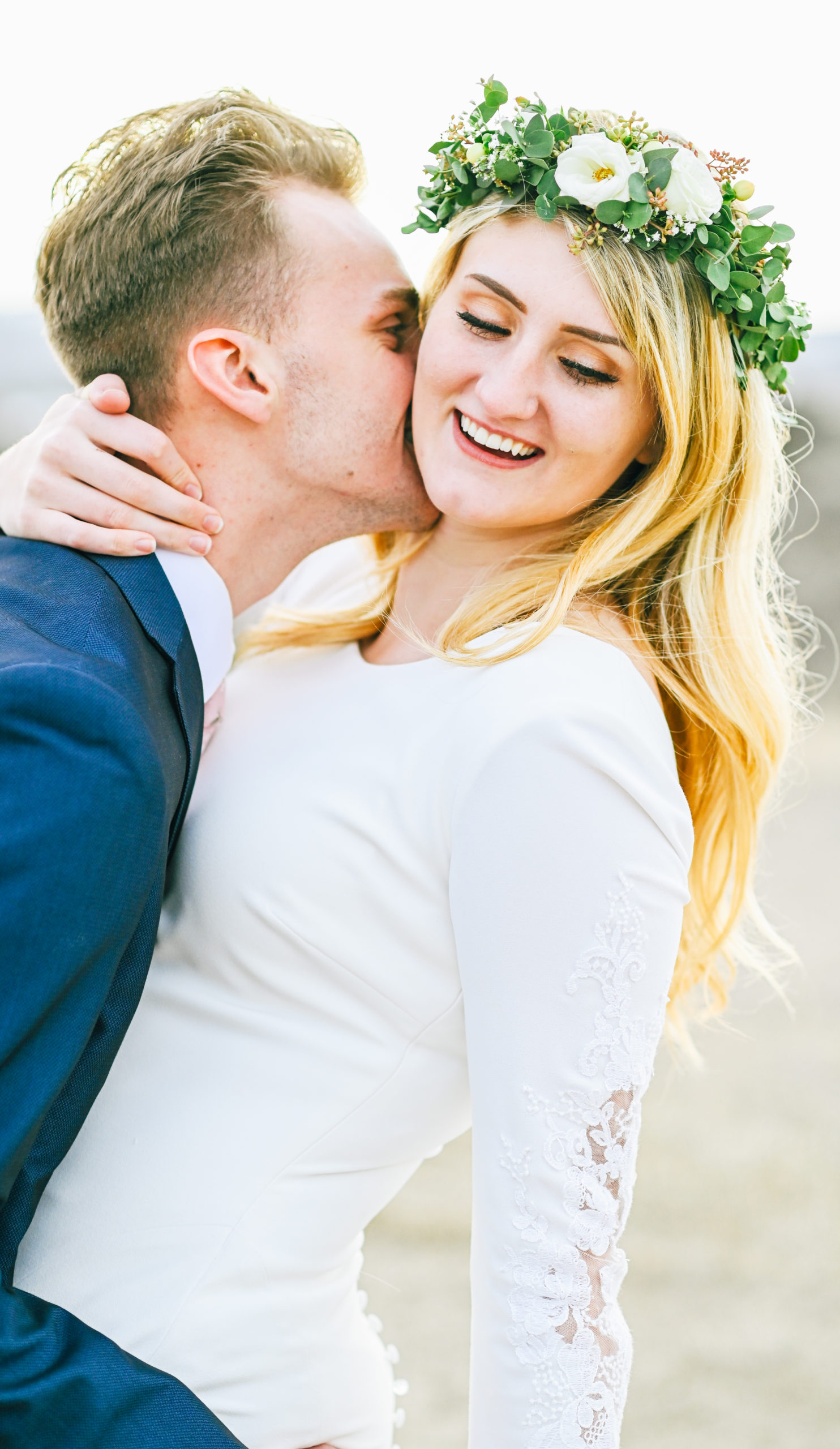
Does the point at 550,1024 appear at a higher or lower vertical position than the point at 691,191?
lower

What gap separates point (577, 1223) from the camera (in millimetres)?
1706

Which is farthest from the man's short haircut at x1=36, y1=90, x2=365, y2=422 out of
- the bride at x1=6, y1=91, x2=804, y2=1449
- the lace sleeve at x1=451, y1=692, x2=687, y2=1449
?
the lace sleeve at x1=451, y1=692, x2=687, y2=1449

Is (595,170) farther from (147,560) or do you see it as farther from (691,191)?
(147,560)

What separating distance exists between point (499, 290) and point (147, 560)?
766 mm

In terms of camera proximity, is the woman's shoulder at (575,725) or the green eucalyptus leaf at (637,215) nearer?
the woman's shoulder at (575,725)

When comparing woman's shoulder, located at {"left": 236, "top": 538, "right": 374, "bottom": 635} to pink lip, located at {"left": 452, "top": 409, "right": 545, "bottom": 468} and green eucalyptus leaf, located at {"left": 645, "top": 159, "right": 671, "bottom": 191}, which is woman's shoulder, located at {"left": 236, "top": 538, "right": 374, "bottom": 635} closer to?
pink lip, located at {"left": 452, "top": 409, "right": 545, "bottom": 468}

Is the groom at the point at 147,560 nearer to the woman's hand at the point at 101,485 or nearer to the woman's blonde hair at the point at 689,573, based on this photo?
the woman's hand at the point at 101,485

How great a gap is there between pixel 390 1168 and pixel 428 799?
0.64m

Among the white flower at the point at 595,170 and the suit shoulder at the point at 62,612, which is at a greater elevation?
the white flower at the point at 595,170

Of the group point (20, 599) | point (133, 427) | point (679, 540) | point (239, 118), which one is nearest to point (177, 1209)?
point (20, 599)

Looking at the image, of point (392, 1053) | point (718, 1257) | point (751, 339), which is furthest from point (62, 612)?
point (718, 1257)

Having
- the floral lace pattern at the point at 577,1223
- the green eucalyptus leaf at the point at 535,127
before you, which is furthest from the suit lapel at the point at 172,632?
the green eucalyptus leaf at the point at 535,127

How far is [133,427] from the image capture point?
7.09 feet

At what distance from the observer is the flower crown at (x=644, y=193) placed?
Result: 2.05m
